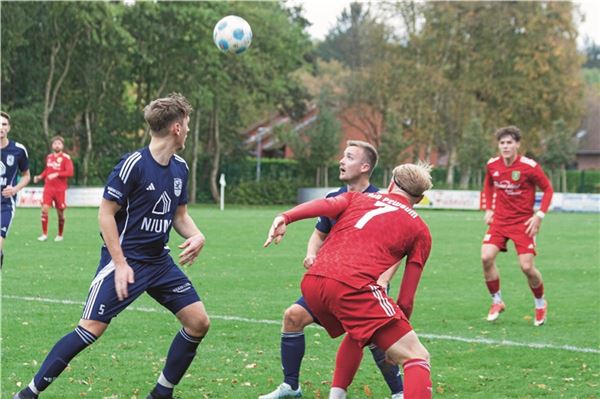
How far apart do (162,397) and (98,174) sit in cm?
3962

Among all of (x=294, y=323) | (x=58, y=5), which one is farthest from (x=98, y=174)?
(x=294, y=323)

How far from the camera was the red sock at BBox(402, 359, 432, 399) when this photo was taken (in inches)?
205

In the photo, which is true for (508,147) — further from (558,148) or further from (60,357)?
(558,148)

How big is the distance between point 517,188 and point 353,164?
15.5 ft

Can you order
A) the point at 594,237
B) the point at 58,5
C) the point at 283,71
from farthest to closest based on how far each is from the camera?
1. the point at 283,71
2. the point at 58,5
3. the point at 594,237

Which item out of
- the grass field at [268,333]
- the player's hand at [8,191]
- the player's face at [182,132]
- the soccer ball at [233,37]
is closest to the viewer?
the player's face at [182,132]

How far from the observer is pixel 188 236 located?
21.1 ft

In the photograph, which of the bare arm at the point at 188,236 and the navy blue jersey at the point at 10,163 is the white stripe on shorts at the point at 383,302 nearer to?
the bare arm at the point at 188,236

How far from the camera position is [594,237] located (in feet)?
80.4

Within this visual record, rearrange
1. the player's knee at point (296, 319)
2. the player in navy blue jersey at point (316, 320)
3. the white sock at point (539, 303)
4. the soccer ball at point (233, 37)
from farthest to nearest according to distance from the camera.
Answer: the white sock at point (539, 303)
the soccer ball at point (233, 37)
the player's knee at point (296, 319)
the player in navy blue jersey at point (316, 320)

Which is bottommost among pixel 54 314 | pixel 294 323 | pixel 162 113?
pixel 54 314

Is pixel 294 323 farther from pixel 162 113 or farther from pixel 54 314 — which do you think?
pixel 54 314

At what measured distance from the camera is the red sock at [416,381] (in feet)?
17.0

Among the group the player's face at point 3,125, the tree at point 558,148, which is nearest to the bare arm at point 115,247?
the player's face at point 3,125
